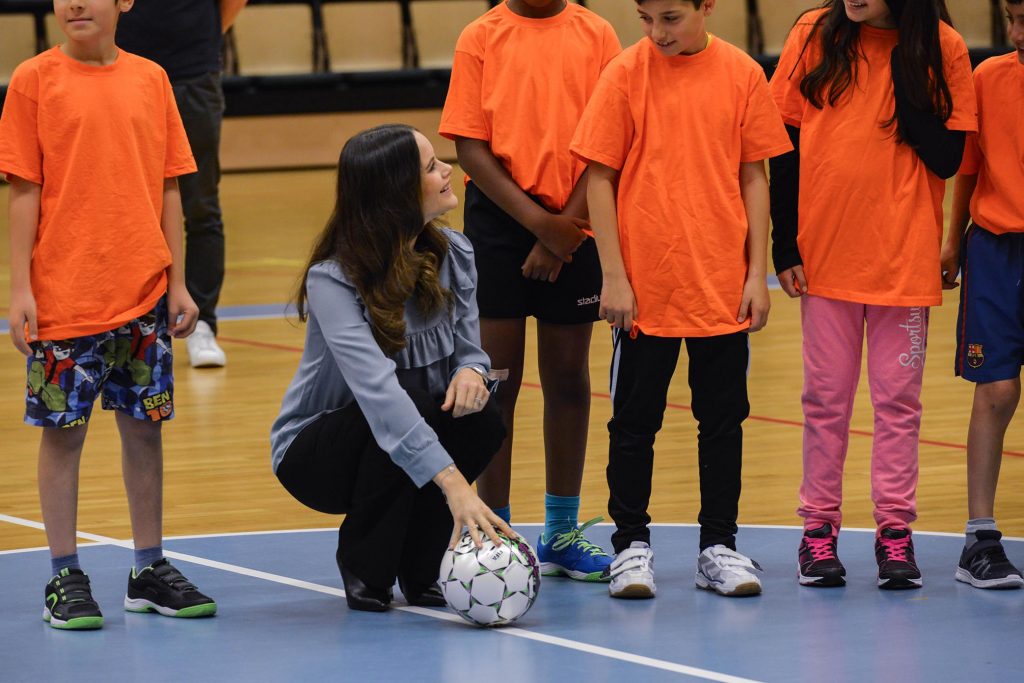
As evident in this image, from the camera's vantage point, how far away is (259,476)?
14.9 feet

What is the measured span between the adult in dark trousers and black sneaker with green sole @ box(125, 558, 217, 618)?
2925mm

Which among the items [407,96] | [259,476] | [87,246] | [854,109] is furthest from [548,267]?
[407,96]

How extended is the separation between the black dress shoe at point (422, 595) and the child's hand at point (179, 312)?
64cm

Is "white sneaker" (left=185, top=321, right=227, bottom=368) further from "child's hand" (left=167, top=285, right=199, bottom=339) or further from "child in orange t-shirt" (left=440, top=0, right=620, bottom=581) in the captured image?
"child's hand" (left=167, top=285, right=199, bottom=339)

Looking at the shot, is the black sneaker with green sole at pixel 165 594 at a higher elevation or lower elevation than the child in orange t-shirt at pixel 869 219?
lower

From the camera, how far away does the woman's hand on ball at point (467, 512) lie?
3096 millimetres

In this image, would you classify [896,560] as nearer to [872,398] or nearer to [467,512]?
[872,398]

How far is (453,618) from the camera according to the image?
321cm

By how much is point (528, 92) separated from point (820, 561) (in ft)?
3.66

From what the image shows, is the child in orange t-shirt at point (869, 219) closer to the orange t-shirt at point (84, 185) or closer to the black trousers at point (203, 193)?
the orange t-shirt at point (84, 185)

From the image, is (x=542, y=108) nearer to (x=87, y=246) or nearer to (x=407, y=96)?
(x=87, y=246)

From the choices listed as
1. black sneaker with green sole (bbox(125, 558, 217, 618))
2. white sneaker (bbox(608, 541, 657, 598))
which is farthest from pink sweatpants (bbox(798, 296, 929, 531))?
black sneaker with green sole (bbox(125, 558, 217, 618))

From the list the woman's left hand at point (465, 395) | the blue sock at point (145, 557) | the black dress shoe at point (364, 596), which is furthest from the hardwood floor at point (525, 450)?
the woman's left hand at point (465, 395)

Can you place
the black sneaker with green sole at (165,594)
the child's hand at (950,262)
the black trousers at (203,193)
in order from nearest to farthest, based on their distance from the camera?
1. the black sneaker with green sole at (165,594)
2. the child's hand at (950,262)
3. the black trousers at (203,193)
